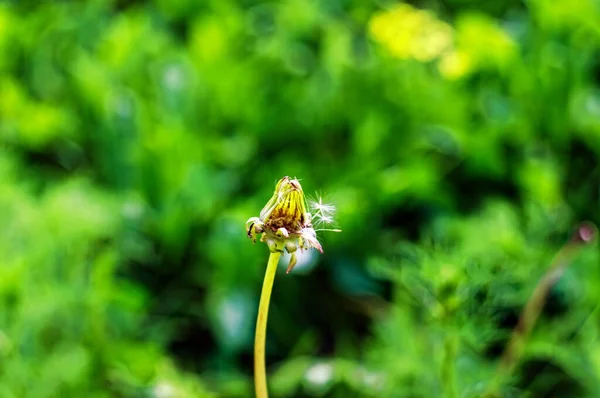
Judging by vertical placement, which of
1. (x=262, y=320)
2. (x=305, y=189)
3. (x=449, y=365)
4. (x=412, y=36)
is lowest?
(x=262, y=320)

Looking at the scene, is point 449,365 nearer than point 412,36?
Yes

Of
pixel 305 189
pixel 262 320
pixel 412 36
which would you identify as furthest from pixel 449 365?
pixel 412 36

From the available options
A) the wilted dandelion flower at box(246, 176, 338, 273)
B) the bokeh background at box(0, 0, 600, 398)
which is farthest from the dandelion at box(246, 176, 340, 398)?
the bokeh background at box(0, 0, 600, 398)

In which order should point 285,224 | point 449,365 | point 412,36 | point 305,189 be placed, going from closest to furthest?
1. point 285,224
2. point 449,365
3. point 305,189
4. point 412,36

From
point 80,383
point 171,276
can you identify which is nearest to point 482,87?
point 171,276

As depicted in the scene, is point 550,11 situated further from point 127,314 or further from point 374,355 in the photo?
point 127,314

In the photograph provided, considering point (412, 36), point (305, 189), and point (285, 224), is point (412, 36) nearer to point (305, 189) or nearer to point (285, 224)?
point (305, 189)

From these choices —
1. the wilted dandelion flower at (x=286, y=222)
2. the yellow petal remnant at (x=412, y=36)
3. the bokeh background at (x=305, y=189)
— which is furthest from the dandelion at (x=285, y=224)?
the yellow petal remnant at (x=412, y=36)

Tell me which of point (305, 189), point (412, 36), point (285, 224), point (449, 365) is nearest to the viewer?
point (285, 224)
